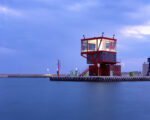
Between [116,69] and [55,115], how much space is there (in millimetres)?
47547

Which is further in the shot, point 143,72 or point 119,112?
point 143,72

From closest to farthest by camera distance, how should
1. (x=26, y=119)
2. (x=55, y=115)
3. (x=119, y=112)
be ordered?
(x=26, y=119) → (x=55, y=115) → (x=119, y=112)

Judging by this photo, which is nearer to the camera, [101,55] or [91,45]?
[101,55]

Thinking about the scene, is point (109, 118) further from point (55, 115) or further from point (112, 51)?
point (112, 51)

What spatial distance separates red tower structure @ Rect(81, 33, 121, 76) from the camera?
6141 centimetres

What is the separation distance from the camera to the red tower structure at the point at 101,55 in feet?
201

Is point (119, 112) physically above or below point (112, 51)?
below

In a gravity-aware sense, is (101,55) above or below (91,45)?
below

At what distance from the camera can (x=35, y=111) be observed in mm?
21812

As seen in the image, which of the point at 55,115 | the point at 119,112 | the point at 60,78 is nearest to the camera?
the point at 55,115

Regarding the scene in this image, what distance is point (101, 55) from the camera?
2413 inches

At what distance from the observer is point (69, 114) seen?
20797 millimetres

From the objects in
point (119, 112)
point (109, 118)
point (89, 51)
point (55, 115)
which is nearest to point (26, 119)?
point (55, 115)

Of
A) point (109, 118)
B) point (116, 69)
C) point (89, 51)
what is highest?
point (89, 51)
